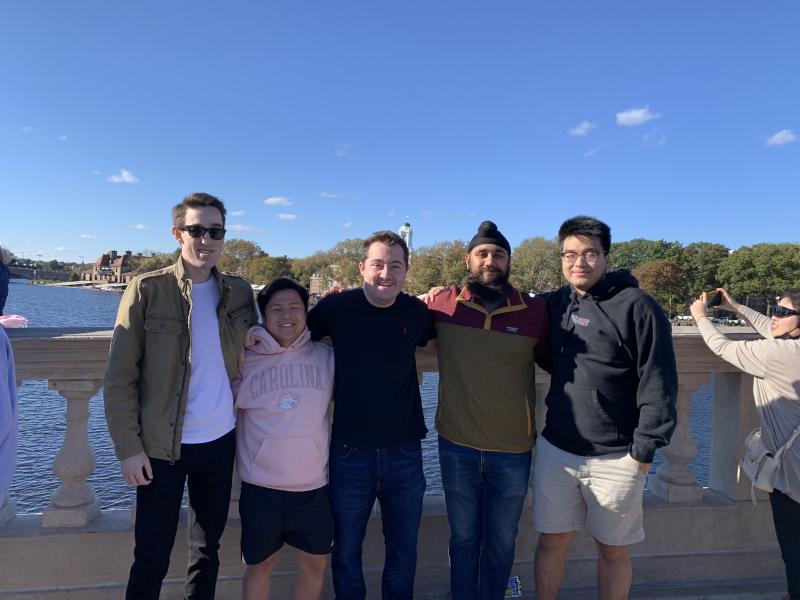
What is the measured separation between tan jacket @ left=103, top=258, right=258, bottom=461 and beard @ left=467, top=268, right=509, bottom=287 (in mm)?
1584

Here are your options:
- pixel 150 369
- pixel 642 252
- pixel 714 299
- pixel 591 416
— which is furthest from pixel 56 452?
pixel 642 252

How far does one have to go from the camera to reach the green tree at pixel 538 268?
275 ft

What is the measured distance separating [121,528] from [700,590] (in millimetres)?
3758

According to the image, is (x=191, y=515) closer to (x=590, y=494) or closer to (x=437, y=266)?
(x=590, y=494)

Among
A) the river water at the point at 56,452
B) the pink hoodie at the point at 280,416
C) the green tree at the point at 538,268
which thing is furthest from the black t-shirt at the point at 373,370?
the green tree at the point at 538,268

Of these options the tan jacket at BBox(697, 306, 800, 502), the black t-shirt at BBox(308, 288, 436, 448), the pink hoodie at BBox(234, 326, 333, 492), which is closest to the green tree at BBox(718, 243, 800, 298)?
the tan jacket at BBox(697, 306, 800, 502)

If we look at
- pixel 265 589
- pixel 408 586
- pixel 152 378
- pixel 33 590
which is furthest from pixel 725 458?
pixel 33 590

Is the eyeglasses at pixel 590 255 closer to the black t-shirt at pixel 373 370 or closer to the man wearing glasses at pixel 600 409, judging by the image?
the man wearing glasses at pixel 600 409

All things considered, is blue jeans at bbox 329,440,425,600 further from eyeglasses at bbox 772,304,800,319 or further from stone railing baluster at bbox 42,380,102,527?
eyeglasses at bbox 772,304,800,319

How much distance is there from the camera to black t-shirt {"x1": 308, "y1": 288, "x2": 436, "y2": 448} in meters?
2.66

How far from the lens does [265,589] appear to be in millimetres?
2686

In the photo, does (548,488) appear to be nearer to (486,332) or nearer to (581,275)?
(486,332)

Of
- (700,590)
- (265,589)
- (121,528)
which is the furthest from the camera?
(700,590)

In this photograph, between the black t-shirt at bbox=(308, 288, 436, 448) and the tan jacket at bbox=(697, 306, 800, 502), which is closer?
the black t-shirt at bbox=(308, 288, 436, 448)
